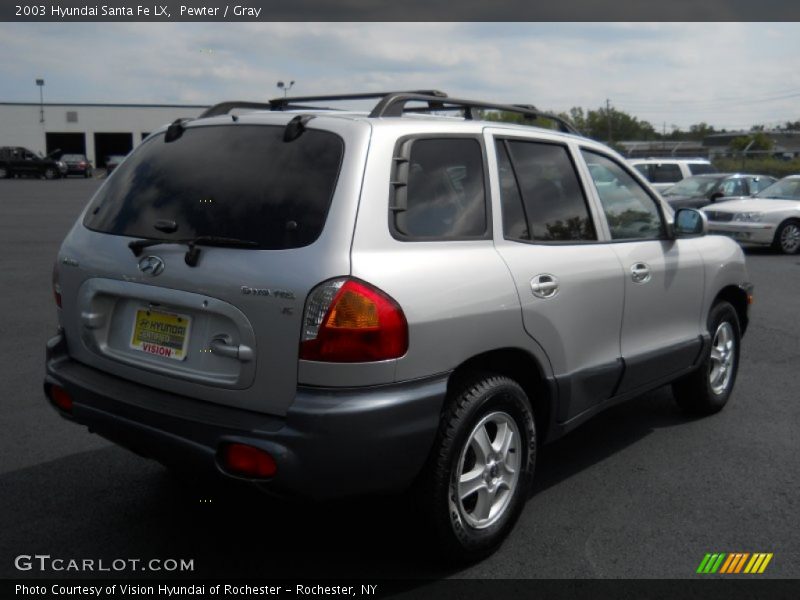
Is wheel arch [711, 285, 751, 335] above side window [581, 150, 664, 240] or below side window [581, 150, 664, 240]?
below

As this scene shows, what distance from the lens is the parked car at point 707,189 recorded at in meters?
18.7

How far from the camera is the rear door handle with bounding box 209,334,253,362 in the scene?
317cm

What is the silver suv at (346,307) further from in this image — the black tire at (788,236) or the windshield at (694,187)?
the windshield at (694,187)

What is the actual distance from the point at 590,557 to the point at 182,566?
1704 mm

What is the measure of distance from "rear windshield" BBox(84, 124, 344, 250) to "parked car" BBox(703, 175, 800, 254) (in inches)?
540

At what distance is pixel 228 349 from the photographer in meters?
3.23

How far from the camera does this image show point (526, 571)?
11.6ft

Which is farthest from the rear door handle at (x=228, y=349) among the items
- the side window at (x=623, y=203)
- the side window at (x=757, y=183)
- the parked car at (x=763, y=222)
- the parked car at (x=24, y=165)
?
the parked car at (x=24, y=165)

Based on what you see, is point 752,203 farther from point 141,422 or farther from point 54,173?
point 54,173

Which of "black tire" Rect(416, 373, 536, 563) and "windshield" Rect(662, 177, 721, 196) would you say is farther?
"windshield" Rect(662, 177, 721, 196)

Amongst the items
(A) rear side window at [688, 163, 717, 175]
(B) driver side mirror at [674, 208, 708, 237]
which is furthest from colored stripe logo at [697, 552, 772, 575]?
(A) rear side window at [688, 163, 717, 175]

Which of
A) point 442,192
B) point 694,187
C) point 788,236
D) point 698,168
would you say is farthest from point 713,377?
point 698,168

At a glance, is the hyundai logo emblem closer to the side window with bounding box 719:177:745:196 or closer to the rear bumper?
the rear bumper

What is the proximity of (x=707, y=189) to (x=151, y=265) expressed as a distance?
58.9 feet
